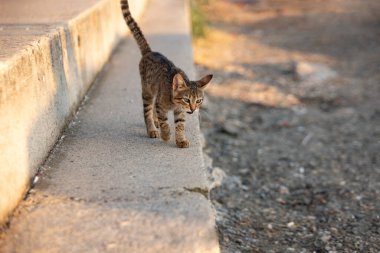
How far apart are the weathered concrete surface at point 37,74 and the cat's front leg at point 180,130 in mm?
839

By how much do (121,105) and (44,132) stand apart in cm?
137

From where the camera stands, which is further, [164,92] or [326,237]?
[326,237]

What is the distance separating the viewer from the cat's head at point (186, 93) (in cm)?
368

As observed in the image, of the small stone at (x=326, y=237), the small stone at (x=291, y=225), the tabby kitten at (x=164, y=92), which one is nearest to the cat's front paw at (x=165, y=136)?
the tabby kitten at (x=164, y=92)

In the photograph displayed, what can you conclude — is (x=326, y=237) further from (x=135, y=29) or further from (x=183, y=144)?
(x=135, y=29)

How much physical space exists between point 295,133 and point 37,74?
414 centimetres

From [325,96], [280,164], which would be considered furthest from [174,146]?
[325,96]

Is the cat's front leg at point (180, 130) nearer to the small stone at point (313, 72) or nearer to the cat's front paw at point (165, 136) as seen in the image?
the cat's front paw at point (165, 136)

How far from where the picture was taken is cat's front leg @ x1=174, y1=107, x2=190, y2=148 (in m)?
3.81

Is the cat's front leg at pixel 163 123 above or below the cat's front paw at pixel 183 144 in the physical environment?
above

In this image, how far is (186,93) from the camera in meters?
3.68

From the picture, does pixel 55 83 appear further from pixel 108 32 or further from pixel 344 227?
pixel 108 32

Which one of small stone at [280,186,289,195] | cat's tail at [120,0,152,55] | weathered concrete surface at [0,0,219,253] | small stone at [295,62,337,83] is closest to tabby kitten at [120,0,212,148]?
cat's tail at [120,0,152,55]

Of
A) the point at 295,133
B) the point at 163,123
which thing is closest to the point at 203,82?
the point at 163,123
